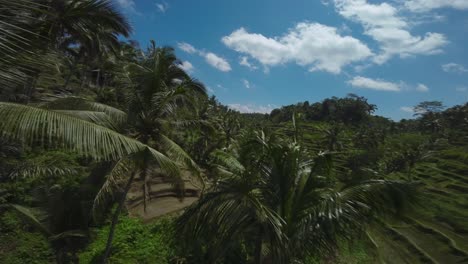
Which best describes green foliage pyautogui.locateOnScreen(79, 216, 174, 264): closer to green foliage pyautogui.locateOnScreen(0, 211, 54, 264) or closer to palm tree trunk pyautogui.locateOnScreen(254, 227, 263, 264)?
green foliage pyautogui.locateOnScreen(0, 211, 54, 264)

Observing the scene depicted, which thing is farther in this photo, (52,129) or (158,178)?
(158,178)

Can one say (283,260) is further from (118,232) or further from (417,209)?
(118,232)

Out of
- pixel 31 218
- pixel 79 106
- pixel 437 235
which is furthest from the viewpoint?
pixel 437 235

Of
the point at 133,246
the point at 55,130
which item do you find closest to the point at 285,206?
the point at 55,130

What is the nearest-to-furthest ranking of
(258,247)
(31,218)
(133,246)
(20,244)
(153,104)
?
(258,247), (153,104), (31,218), (20,244), (133,246)

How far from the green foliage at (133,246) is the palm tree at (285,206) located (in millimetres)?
7275

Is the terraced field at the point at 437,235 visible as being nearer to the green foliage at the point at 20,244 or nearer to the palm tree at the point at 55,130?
the green foliage at the point at 20,244

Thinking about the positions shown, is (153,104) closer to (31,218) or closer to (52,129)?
(31,218)

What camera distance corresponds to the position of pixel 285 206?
5.97 m

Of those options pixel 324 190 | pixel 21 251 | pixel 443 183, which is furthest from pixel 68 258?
pixel 443 183

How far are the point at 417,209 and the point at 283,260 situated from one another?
213 cm

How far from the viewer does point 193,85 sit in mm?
11383

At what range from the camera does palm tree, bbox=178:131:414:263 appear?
16.3ft

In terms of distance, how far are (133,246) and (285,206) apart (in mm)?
10262
